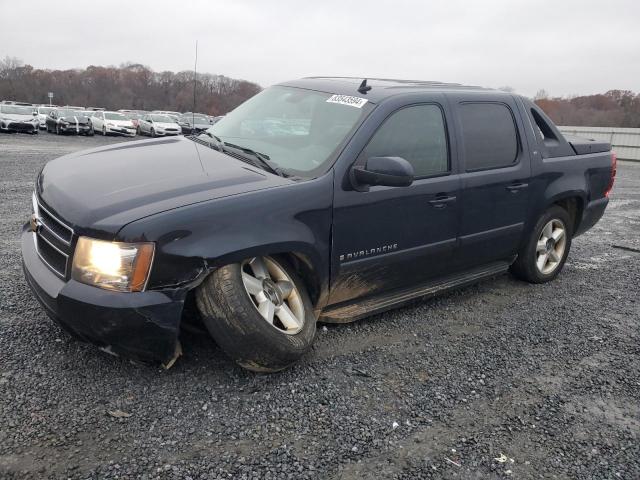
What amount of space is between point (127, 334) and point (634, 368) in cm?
315

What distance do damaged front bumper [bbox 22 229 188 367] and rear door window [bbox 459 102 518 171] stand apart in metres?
2.42

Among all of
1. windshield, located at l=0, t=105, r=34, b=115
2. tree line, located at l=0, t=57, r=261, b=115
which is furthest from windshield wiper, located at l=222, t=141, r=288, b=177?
tree line, located at l=0, t=57, r=261, b=115

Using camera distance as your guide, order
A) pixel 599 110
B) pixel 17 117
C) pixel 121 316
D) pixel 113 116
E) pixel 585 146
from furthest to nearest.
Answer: pixel 599 110 → pixel 113 116 → pixel 17 117 → pixel 585 146 → pixel 121 316

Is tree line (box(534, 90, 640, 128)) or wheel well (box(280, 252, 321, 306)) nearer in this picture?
wheel well (box(280, 252, 321, 306))

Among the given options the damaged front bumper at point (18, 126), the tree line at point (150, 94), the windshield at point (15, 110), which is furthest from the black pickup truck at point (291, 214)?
the windshield at point (15, 110)

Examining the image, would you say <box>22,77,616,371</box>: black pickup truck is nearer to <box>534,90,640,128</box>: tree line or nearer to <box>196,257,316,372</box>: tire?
<box>196,257,316,372</box>: tire

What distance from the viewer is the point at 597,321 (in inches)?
160

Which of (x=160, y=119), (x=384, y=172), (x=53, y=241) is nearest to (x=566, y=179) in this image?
(x=384, y=172)

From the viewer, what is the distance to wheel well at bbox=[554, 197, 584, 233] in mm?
4898

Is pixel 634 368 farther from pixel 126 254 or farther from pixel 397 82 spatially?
pixel 126 254

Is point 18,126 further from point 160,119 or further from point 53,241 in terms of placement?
point 53,241

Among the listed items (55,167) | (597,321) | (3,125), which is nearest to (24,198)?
(55,167)

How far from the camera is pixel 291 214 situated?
2.83 meters

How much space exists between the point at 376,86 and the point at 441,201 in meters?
0.95
